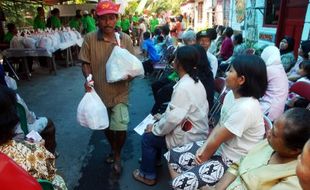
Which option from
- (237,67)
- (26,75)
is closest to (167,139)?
(237,67)

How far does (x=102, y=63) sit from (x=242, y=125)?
1.56m

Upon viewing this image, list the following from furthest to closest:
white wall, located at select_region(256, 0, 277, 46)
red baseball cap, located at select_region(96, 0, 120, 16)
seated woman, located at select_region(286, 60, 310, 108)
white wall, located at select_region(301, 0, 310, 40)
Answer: white wall, located at select_region(256, 0, 277, 46) < white wall, located at select_region(301, 0, 310, 40) < seated woman, located at select_region(286, 60, 310, 108) < red baseball cap, located at select_region(96, 0, 120, 16)

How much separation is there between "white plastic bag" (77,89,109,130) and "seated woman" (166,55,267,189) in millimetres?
1017

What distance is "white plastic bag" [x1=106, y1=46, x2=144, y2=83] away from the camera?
2.77 m

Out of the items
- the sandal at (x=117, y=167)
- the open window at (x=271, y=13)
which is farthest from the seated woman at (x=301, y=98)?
the open window at (x=271, y=13)

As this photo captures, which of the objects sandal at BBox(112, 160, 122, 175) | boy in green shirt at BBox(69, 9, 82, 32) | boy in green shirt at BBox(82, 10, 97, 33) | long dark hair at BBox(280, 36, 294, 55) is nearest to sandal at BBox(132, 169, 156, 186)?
sandal at BBox(112, 160, 122, 175)

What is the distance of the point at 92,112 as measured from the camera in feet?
8.90

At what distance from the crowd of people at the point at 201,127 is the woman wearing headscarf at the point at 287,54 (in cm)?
110

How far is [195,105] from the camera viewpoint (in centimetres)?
244

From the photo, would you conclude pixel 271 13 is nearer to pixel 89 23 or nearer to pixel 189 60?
pixel 189 60

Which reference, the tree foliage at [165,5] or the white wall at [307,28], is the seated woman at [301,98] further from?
the tree foliage at [165,5]

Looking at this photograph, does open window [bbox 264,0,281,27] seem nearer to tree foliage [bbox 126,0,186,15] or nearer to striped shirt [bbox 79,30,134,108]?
striped shirt [bbox 79,30,134,108]

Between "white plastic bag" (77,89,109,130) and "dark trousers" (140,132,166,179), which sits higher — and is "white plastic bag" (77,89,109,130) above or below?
above

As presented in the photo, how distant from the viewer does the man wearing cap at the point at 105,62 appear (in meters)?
2.78
